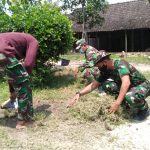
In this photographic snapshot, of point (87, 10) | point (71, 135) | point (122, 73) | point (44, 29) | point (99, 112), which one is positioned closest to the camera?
point (71, 135)

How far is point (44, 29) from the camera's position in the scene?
8422mm

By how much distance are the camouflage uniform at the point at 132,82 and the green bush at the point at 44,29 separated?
2480 millimetres

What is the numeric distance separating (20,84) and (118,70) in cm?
151

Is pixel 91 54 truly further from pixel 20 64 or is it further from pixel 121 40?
pixel 121 40

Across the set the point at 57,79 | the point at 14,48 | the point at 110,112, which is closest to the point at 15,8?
the point at 57,79

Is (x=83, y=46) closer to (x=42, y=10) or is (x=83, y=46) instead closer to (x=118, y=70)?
(x=42, y=10)

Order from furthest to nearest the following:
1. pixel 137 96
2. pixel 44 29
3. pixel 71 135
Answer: pixel 44 29 < pixel 137 96 < pixel 71 135

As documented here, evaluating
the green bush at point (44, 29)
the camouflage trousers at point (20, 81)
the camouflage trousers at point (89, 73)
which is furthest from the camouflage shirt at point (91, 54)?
the camouflage trousers at point (20, 81)

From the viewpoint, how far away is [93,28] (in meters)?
29.7

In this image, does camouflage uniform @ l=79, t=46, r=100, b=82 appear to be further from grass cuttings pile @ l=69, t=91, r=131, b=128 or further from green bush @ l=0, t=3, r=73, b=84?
grass cuttings pile @ l=69, t=91, r=131, b=128

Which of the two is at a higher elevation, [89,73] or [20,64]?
[20,64]

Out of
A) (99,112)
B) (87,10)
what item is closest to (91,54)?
(99,112)

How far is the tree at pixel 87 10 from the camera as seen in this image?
27.1m

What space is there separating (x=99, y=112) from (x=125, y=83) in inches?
29.2
